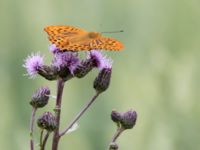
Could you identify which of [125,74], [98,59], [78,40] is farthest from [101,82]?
[125,74]

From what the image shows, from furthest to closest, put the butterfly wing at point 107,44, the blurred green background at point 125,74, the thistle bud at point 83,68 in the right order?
the blurred green background at point 125,74 → the thistle bud at point 83,68 → the butterfly wing at point 107,44

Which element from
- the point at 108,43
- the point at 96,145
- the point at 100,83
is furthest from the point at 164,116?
the point at 108,43

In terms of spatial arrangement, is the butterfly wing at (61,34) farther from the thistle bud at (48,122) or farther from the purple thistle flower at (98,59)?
the thistle bud at (48,122)

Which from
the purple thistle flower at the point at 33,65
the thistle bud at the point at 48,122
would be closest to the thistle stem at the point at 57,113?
the thistle bud at the point at 48,122

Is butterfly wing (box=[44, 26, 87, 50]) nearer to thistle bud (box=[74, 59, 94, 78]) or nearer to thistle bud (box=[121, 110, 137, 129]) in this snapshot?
thistle bud (box=[74, 59, 94, 78])

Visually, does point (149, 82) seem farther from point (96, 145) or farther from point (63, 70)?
point (63, 70)

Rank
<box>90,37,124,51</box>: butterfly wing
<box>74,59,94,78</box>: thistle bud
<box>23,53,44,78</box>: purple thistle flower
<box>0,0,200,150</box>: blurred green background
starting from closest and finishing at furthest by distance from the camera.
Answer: <box>90,37,124,51</box>: butterfly wing < <box>74,59,94,78</box>: thistle bud < <box>23,53,44,78</box>: purple thistle flower < <box>0,0,200,150</box>: blurred green background

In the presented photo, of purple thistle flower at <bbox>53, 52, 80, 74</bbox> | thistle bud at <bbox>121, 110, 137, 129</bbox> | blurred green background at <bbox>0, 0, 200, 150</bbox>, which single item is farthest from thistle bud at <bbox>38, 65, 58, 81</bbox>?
blurred green background at <bbox>0, 0, 200, 150</bbox>
